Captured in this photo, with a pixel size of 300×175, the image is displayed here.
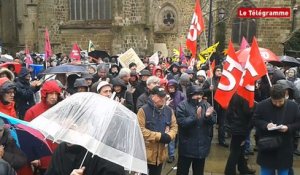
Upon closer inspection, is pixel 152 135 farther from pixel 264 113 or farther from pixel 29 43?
pixel 29 43

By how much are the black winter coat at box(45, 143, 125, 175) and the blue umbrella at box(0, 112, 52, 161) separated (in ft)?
2.92

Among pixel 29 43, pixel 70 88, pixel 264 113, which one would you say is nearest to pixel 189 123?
pixel 264 113

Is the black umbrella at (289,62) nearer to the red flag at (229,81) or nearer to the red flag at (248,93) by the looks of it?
the red flag at (229,81)

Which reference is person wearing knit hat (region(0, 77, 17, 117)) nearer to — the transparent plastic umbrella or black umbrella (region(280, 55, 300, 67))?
the transparent plastic umbrella

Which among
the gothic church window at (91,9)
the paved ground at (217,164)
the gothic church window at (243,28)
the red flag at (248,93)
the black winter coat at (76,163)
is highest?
the gothic church window at (91,9)

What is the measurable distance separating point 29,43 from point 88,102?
27.5 metres

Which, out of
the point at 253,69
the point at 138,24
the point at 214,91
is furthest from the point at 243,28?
the point at 253,69

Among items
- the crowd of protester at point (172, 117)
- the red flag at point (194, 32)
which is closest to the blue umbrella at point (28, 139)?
the crowd of protester at point (172, 117)

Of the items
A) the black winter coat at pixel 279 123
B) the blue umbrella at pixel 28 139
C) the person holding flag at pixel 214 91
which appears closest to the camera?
the blue umbrella at pixel 28 139

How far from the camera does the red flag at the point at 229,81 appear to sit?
619 cm

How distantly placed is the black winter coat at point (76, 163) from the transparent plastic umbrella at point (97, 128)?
0.43 feet

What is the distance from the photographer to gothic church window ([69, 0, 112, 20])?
2781 centimetres

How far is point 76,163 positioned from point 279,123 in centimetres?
322

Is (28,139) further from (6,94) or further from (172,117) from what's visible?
(172,117)
